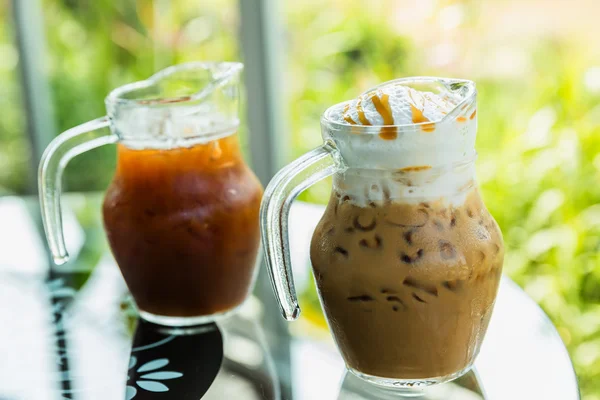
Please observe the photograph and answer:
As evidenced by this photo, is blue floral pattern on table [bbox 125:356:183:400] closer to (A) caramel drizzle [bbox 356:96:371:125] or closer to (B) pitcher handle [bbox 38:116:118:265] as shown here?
(B) pitcher handle [bbox 38:116:118:265]

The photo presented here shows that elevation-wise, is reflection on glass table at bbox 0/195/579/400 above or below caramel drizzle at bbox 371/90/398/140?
below

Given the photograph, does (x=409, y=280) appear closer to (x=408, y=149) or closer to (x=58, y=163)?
(x=408, y=149)

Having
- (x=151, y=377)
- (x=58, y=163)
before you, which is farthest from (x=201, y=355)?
(x=58, y=163)

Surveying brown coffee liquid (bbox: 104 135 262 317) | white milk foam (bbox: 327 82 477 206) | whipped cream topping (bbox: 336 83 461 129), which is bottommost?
brown coffee liquid (bbox: 104 135 262 317)

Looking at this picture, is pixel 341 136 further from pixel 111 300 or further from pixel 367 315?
pixel 111 300

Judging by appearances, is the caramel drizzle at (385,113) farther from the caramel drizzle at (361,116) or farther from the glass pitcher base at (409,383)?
the glass pitcher base at (409,383)

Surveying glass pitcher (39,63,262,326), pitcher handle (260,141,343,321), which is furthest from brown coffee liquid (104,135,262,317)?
pitcher handle (260,141,343,321)

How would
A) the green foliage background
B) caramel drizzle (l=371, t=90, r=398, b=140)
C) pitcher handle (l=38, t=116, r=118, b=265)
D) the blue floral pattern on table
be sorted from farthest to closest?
the green foliage background → pitcher handle (l=38, t=116, r=118, b=265) → the blue floral pattern on table → caramel drizzle (l=371, t=90, r=398, b=140)
